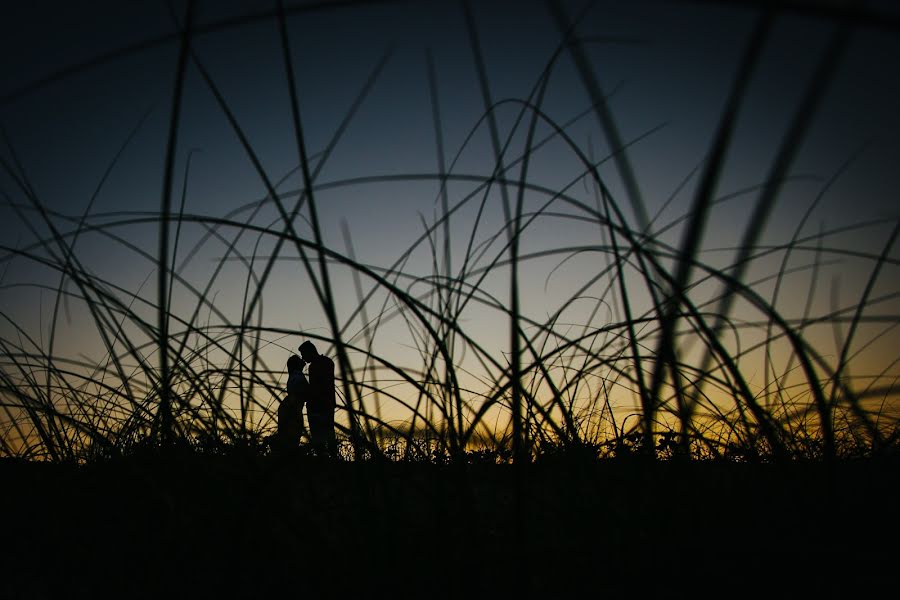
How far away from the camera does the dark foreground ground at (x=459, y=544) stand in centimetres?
76

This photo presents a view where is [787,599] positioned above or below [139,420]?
below

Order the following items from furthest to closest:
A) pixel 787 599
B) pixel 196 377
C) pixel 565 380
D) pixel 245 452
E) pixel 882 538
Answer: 1. pixel 565 380
2. pixel 196 377
3. pixel 245 452
4. pixel 882 538
5. pixel 787 599

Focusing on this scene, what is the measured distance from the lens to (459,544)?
3.29ft

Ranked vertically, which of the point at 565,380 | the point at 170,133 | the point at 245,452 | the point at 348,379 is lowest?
the point at 245,452

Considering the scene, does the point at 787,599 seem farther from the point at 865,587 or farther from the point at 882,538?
the point at 882,538

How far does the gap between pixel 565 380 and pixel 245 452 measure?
0.86 m

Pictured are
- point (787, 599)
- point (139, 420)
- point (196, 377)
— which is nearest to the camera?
point (787, 599)

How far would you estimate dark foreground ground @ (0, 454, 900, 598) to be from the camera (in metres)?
0.76

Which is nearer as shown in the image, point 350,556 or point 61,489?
point 350,556

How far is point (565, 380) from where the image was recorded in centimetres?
150

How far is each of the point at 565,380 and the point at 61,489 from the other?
137 cm

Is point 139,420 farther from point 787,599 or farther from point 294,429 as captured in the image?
point 787,599

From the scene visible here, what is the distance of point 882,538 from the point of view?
32.5 inches

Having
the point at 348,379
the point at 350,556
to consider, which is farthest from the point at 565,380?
the point at 350,556
